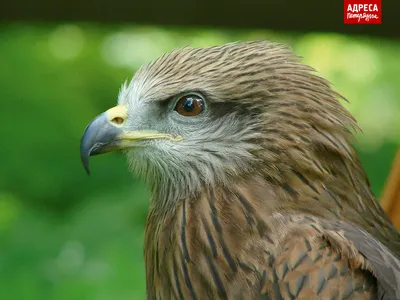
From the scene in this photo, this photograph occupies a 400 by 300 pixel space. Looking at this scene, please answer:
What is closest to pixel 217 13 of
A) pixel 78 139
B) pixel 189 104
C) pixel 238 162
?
pixel 189 104

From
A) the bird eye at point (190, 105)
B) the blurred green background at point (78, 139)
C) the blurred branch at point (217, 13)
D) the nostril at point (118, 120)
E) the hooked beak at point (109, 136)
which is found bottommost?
the blurred green background at point (78, 139)

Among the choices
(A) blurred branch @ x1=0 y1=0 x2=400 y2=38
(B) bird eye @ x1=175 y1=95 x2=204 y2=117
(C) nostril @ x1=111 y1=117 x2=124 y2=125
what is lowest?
(C) nostril @ x1=111 y1=117 x2=124 y2=125

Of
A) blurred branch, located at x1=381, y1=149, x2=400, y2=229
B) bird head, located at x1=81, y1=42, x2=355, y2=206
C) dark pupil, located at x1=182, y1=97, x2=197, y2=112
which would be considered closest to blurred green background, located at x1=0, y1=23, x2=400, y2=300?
blurred branch, located at x1=381, y1=149, x2=400, y2=229

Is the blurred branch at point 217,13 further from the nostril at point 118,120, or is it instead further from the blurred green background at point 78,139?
the nostril at point 118,120

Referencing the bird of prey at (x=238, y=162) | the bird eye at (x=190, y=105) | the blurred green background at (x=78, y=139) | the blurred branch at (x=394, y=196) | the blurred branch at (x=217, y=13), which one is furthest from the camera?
the blurred green background at (x=78, y=139)

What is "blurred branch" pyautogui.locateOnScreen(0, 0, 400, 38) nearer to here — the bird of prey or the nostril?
the bird of prey

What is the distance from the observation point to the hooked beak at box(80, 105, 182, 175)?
2.86 meters

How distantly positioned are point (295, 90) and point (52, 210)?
9.43ft

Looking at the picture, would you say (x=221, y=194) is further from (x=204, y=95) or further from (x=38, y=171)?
(x=38, y=171)

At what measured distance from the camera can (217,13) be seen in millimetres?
3840

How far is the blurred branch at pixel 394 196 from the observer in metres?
3.37

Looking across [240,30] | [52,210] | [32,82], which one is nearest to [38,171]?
[52,210]

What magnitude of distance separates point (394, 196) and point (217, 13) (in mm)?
1168

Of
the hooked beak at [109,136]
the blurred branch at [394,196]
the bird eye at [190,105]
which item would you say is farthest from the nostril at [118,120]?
the blurred branch at [394,196]
